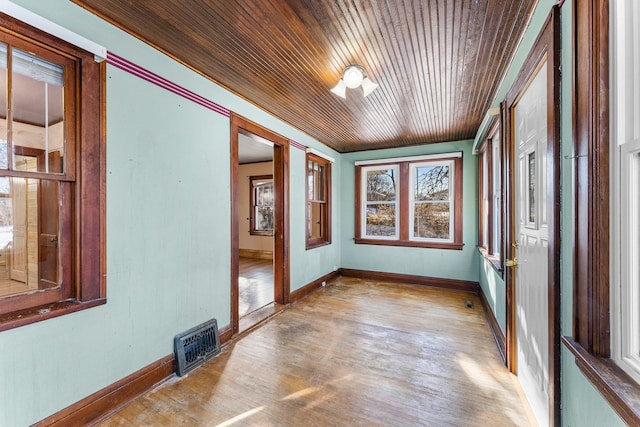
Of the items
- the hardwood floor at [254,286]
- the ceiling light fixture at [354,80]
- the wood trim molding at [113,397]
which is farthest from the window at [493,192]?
the wood trim molding at [113,397]

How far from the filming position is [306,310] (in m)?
3.47

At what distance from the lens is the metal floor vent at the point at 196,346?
2.09m

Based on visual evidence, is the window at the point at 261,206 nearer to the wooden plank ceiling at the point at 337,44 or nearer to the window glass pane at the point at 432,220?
the window glass pane at the point at 432,220

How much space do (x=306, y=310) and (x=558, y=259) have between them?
9.24 ft

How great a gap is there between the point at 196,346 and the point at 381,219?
12.5 feet

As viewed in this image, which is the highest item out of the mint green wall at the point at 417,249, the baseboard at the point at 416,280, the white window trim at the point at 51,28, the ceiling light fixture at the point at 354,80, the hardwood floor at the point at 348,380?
the ceiling light fixture at the point at 354,80

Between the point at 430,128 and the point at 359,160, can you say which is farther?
the point at 359,160

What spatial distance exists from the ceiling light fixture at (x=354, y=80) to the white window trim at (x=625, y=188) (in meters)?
1.61

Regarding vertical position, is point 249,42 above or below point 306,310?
above

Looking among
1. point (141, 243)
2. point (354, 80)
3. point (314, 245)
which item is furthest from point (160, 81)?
point (314, 245)

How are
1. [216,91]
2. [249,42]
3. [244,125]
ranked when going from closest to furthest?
[249,42], [216,91], [244,125]

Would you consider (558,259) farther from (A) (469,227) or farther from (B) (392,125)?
(A) (469,227)

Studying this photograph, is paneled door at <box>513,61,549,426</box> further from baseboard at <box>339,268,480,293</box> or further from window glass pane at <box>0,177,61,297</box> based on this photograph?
window glass pane at <box>0,177,61,297</box>

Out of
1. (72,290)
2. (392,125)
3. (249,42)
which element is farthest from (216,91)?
(392,125)
